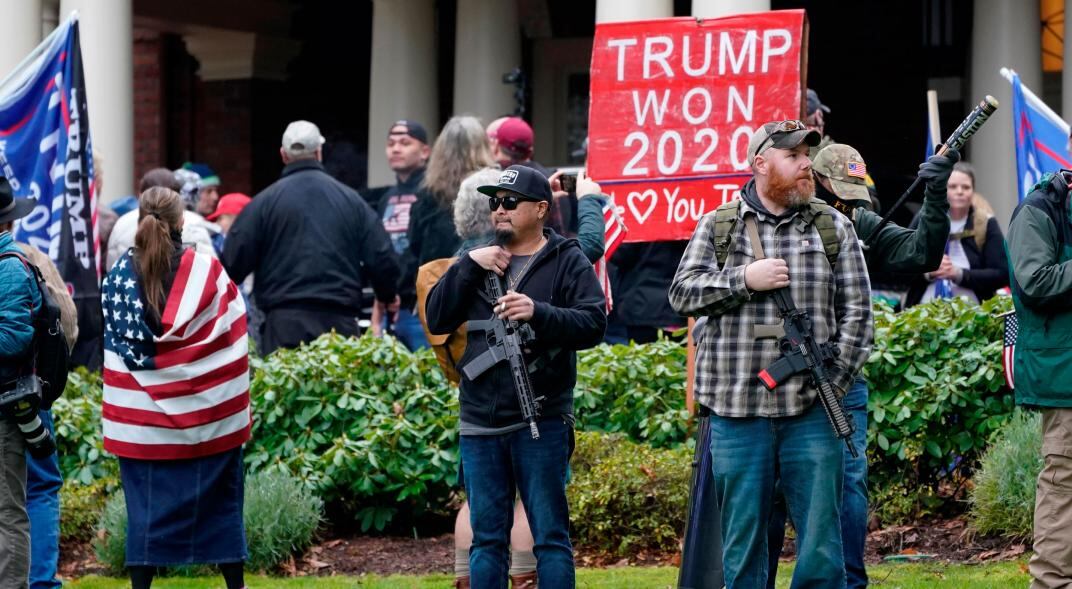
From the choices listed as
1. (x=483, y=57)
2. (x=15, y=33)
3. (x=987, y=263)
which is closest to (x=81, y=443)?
(x=987, y=263)

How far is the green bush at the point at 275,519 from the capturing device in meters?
7.49

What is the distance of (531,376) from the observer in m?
5.56

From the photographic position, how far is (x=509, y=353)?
18.0 feet

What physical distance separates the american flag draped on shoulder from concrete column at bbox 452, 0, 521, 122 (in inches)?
362

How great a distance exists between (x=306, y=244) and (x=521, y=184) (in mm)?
3233

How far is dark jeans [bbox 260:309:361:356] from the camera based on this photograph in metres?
8.83

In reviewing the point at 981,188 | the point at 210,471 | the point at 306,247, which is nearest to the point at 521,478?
the point at 210,471

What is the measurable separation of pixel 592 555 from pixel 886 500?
142cm

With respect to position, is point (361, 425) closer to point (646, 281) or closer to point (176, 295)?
point (646, 281)

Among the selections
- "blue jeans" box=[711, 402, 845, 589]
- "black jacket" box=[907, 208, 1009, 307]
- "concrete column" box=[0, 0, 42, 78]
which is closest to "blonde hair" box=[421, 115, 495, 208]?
"black jacket" box=[907, 208, 1009, 307]

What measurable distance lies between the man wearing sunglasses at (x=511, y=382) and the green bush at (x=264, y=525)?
2115 millimetres

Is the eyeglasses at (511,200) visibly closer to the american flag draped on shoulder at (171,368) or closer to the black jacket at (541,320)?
the black jacket at (541,320)

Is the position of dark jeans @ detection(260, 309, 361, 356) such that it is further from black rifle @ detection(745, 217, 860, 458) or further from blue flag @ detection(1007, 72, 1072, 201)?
black rifle @ detection(745, 217, 860, 458)

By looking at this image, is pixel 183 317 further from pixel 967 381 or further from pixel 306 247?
pixel 967 381
